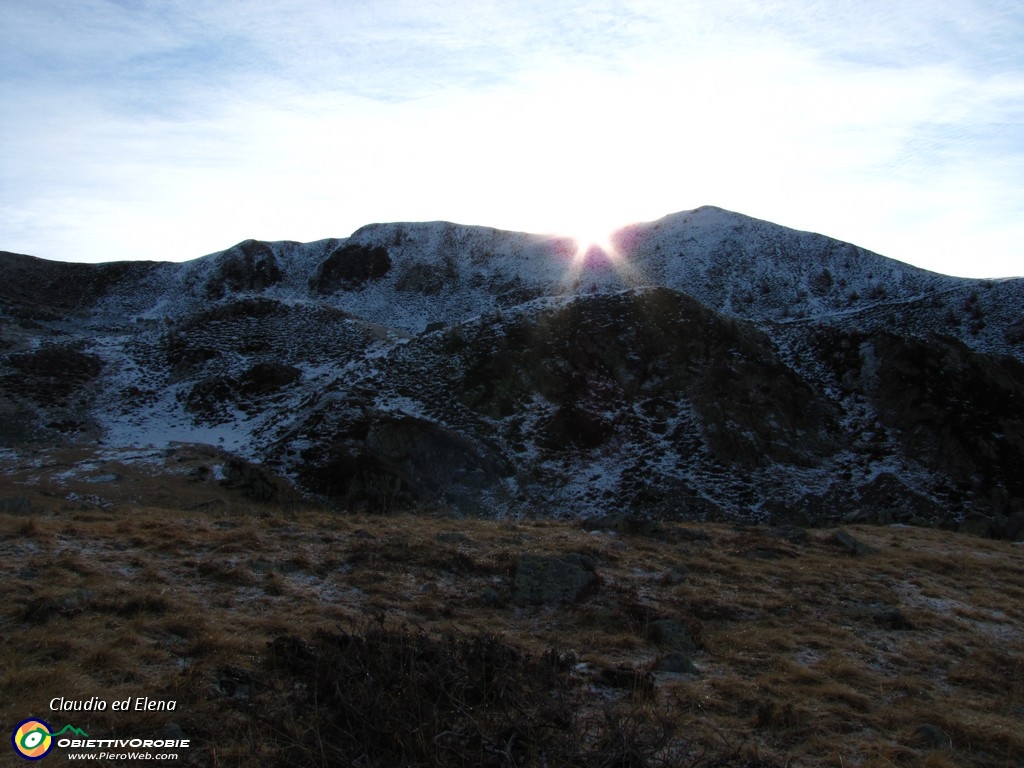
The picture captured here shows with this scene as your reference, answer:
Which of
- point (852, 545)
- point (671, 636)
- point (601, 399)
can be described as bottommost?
point (852, 545)

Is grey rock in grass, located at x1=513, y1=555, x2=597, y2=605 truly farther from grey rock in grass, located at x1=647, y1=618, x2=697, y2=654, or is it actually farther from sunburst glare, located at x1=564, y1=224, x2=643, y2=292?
sunburst glare, located at x1=564, y1=224, x2=643, y2=292

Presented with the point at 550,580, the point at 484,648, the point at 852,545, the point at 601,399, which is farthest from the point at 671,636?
the point at 601,399

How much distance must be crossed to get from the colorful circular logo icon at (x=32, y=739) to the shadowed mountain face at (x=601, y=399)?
1850cm

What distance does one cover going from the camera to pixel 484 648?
723cm

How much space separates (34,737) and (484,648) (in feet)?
13.2

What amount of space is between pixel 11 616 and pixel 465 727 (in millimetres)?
5795

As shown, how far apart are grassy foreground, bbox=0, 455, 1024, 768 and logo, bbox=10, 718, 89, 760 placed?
0.10 metres

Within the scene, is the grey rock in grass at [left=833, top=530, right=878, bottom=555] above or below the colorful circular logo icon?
below

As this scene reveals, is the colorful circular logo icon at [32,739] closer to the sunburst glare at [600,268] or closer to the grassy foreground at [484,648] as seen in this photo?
the grassy foreground at [484,648]

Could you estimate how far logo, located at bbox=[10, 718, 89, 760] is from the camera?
16.7 ft

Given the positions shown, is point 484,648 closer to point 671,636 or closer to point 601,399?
point 671,636

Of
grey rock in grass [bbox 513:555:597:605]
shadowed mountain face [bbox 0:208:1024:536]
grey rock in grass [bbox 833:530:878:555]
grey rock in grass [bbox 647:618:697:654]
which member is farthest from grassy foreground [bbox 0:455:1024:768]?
shadowed mountain face [bbox 0:208:1024:536]

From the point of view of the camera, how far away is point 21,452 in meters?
27.1

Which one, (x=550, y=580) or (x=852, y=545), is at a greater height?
(x=550, y=580)
